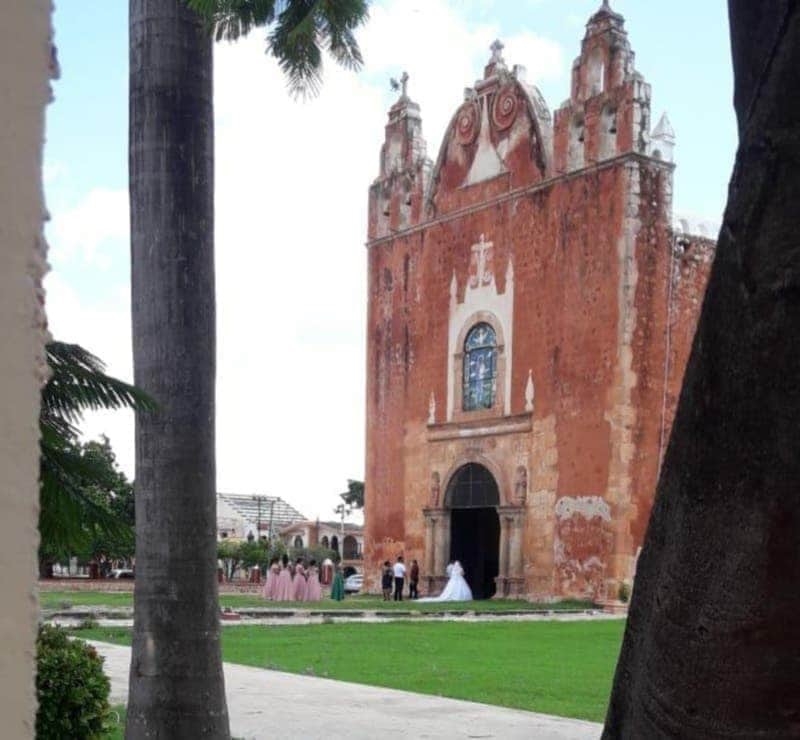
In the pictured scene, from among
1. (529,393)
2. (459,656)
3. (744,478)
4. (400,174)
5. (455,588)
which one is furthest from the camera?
(400,174)

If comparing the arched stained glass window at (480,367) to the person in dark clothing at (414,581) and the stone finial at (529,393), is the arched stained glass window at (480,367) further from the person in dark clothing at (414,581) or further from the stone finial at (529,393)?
the person in dark clothing at (414,581)

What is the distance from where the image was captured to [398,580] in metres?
29.9

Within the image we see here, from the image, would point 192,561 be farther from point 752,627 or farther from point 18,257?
point 18,257

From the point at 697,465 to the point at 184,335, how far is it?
11.6 ft

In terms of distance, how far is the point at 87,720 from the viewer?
19.9ft

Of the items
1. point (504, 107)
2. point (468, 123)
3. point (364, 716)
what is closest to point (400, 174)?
point (468, 123)

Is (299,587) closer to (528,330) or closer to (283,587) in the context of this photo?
(283,587)

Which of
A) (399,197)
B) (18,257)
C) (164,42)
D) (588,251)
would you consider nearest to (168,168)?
(164,42)

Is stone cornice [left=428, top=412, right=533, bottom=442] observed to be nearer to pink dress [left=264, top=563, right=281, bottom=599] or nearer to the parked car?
pink dress [left=264, top=563, right=281, bottom=599]

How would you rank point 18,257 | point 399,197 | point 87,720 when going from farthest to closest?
point 399,197 < point 87,720 < point 18,257

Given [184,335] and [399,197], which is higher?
[399,197]

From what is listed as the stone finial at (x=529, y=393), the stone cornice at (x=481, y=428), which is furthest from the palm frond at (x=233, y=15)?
the stone cornice at (x=481, y=428)

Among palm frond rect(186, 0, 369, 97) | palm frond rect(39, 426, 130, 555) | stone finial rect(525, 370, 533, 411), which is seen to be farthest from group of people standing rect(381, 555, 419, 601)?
palm frond rect(39, 426, 130, 555)

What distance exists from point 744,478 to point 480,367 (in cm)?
2746
